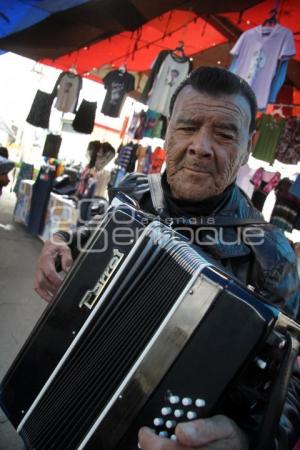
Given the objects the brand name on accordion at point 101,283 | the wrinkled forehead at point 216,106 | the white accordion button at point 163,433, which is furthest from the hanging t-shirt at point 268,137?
the white accordion button at point 163,433

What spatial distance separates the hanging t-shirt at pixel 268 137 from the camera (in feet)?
10.2

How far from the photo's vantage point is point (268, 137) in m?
3.17

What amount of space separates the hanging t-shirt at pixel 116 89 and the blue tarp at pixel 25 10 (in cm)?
101

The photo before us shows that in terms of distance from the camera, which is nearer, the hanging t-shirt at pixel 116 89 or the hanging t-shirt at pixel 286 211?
the hanging t-shirt at pixel 286 211

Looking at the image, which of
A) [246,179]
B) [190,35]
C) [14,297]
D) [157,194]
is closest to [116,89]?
[190,35]

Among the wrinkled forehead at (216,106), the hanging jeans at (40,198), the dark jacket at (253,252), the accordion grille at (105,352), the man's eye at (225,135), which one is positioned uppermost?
the wrinkled forehead at (216,106)

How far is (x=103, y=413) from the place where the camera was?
754 mm

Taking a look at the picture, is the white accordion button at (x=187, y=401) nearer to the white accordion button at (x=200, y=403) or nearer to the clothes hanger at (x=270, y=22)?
the white accordion button at (x=200, y=403)

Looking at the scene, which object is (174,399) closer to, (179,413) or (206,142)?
(179,413)

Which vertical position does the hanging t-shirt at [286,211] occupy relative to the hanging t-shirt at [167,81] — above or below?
below

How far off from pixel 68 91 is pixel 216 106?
4.52m

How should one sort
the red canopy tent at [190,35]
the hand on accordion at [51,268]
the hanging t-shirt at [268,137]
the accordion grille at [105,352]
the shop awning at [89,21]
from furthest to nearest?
the hanging t-shirt at [268,137] → the shop awning at [89,21] → the red canopy tent at [190,35] → the hand on accordion at [51,268] → the accordion grille at [105,352]

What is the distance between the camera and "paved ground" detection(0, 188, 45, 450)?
217cm

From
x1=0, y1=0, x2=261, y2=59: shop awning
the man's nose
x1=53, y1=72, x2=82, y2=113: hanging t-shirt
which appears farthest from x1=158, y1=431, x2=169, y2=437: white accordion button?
x1=53, y1=72, x2=82, y2=113: hanging t-shirt
